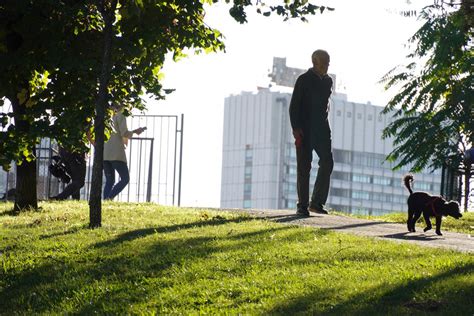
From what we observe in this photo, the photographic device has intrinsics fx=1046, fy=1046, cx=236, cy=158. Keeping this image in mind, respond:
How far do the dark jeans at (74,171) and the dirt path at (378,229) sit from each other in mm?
5295

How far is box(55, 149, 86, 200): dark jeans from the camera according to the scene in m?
19.8

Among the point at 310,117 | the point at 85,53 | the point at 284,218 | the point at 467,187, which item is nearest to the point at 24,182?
the point at 85,53

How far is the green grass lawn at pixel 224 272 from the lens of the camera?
7.25 meters

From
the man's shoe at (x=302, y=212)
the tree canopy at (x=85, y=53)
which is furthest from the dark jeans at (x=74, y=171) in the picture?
the man's shoe at (x=302, y=212)

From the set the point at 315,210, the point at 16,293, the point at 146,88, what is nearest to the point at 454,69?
the point at 315,210

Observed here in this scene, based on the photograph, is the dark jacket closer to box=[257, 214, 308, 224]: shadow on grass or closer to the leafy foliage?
box=[257, 214, 308, 224]: shadow on grass

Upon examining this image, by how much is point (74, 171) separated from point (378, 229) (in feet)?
27.2

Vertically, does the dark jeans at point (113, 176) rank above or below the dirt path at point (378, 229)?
above

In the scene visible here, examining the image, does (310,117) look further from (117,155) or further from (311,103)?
(117,155)

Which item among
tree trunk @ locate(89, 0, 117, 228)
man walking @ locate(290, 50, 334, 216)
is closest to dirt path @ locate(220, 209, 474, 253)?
man walking @ locate(290, 50, 334, 216)

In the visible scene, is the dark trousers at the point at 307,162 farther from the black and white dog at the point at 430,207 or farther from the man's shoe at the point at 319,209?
the black and white dog at the point at 430,207

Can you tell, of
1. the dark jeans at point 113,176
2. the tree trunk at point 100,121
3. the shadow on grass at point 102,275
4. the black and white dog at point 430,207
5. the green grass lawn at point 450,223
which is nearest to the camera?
the shadow on grass at point 102,275

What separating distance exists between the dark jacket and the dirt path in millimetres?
1293

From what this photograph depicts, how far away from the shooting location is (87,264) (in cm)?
952
